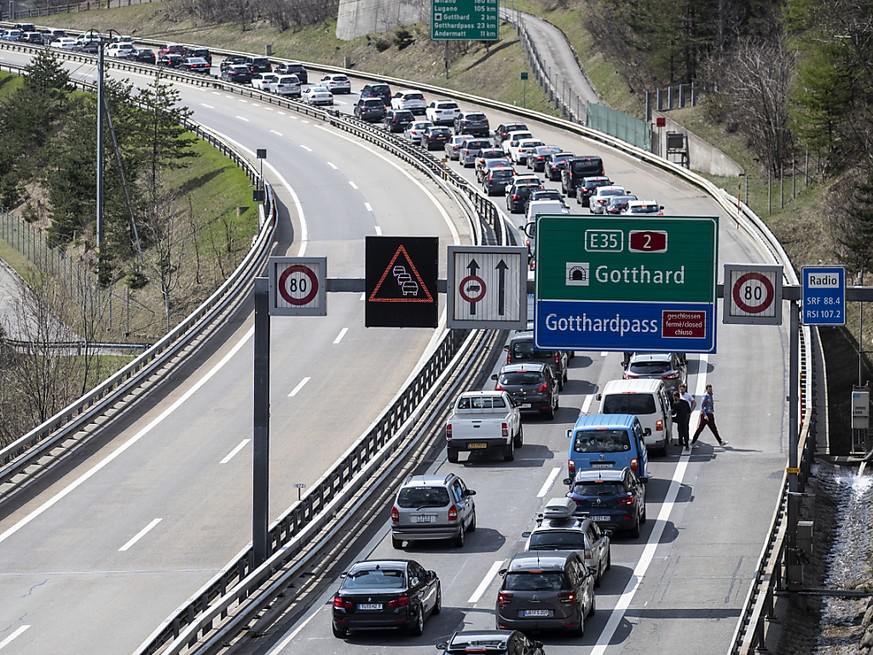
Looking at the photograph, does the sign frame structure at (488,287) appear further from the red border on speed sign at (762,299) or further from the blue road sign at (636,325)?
the red border on speed sign at (762,299)

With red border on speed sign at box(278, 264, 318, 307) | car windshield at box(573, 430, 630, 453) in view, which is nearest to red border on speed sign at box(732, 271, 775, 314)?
car windshield at box(573, 430, 630, 453)

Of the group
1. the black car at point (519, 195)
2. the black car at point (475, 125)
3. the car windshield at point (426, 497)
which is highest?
the black car at point (475, 125)

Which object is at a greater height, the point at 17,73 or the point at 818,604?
the point at 17,73

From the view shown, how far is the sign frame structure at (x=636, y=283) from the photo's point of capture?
30234mm

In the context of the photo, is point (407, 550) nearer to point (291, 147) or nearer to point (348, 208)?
point (348, 208)

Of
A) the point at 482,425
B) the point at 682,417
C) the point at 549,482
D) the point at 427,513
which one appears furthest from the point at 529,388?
the point at 427,513

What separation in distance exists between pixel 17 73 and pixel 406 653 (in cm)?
13570

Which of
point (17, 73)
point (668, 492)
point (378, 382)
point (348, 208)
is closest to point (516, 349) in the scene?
point (378, 382)

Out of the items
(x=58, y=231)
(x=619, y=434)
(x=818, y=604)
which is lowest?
(x=818, y=604)

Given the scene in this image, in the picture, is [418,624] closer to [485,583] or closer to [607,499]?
[485,583]

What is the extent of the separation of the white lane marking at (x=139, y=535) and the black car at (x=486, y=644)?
47.3ft

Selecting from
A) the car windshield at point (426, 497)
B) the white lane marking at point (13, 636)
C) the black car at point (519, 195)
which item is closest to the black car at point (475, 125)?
the black car at point (519, 195)

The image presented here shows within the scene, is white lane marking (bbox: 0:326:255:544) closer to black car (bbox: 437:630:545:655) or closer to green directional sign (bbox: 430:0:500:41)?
black car (bbox: 437:630:545:655)

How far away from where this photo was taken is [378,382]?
5075cm
